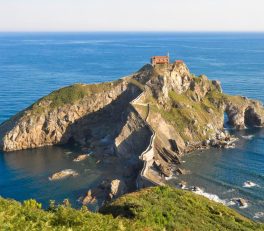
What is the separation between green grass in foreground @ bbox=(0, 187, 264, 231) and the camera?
27.8 m

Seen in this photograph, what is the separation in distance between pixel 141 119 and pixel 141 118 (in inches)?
10.7

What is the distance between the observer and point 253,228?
42656mm

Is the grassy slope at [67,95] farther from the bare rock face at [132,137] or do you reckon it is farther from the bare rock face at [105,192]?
the bare rock face at [105,192]

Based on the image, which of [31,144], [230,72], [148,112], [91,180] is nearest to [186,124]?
[148,112]

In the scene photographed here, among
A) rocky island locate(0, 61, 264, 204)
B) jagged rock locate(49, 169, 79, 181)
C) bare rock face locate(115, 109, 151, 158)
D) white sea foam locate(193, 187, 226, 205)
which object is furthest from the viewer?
rocky island locate(0, 61, 264, 204)

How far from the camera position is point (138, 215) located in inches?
1476

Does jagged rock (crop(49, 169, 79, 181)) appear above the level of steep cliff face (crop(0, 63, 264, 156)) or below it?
below

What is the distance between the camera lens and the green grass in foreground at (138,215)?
27.8 meters

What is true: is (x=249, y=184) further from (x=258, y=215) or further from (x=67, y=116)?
(x=67, y=116)

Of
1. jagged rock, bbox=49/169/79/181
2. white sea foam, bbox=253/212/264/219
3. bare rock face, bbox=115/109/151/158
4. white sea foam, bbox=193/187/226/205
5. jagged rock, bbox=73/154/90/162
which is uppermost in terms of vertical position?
bare rock face, bbox=115/109/151/158

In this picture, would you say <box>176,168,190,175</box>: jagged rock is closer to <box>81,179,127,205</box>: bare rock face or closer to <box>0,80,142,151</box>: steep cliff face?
<box>81,179,127,205</box>: bare rock face

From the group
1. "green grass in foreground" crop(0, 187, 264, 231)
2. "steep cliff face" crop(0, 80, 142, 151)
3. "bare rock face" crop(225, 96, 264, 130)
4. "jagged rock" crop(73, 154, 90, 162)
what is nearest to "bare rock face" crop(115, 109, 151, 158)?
"jagged rock" crop(73, 154, 90, 162)

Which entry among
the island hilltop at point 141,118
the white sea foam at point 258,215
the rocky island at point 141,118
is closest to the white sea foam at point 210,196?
the white sea foam at point 258,215

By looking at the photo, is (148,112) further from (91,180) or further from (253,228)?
(253,228)
